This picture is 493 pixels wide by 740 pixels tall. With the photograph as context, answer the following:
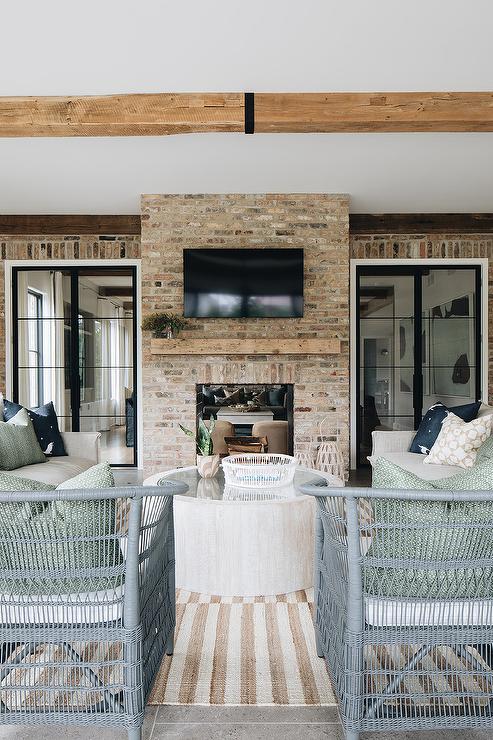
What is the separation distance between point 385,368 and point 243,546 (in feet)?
13.5

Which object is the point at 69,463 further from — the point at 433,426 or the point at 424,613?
the point at 424,613

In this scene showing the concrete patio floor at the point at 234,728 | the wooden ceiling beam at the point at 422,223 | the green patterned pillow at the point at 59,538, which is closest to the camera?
the green patterned pillow at the point at 59,538

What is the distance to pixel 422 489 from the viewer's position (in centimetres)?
158

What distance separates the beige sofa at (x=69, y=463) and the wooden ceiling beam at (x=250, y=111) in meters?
2.26

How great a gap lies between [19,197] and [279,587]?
4.74 metres

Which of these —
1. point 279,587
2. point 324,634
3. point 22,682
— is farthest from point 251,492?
point 22,682

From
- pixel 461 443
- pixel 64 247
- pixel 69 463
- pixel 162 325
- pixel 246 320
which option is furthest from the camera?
pixel 64 247

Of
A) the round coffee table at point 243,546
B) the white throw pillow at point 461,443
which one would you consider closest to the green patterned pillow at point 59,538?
the round coffee table at point 243,546

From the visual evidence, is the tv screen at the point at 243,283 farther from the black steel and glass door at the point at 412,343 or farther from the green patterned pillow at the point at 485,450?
the green patterned pillow at the point at 485,450

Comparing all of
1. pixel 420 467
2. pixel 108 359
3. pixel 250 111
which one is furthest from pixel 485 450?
pixel 108 359

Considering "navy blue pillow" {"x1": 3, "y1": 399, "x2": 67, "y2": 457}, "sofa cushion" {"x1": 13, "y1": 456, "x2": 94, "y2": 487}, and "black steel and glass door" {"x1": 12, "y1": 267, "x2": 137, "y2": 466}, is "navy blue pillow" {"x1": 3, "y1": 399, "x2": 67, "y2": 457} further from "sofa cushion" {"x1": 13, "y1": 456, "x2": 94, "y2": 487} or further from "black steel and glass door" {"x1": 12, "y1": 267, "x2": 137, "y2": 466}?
"black steel and glass door" {"x1": 12, "y1": 267, "x2": 137, "y2": 466}

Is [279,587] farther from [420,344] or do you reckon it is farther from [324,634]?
[420,344]

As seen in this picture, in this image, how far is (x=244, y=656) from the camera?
2158 millimetres

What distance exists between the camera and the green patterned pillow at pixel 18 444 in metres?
3.64
